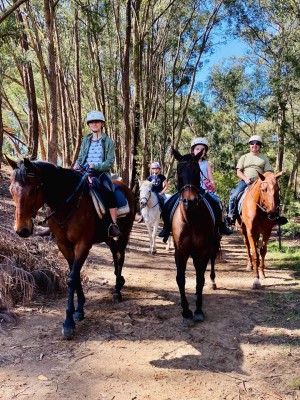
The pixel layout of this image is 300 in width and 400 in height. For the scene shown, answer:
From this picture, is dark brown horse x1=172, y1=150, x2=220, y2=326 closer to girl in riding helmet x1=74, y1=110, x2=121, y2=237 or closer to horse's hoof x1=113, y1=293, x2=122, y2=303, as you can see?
girl in riding helmet x1=74, y1=110, x2=121, y2=237

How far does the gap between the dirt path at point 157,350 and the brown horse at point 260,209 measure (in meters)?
0.93

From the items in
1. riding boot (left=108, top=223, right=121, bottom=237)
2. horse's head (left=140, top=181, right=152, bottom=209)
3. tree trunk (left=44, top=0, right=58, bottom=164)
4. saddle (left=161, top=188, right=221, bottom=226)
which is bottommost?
riding boot (left=108, top=223, right=121, bottom=237)

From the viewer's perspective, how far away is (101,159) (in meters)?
5.77

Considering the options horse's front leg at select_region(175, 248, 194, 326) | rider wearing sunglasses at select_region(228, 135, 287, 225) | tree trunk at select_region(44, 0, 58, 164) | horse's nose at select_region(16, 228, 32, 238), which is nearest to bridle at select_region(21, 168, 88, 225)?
horse's nose at select_region(16, 228, 32, 238)

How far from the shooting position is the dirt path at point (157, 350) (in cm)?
343

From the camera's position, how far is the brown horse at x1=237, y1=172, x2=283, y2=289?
6.72 metres

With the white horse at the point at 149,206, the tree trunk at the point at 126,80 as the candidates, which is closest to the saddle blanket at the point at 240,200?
the white horse at the point at 149,206

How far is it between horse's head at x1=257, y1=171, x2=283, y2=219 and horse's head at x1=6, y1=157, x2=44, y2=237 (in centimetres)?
442

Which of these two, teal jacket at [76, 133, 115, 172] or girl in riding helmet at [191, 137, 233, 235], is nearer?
teal jacket at [76, 133, 115, 172]

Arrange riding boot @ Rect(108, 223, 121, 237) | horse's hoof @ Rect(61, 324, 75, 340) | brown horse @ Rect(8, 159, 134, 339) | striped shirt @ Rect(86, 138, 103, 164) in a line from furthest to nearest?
striped shirt @ Rect(86, 138, 103, 164) < riding boot @ Rect(108, 223, 121, 237) < horse's hoof @ Rect(61, 324, 75, 340) < brown horse @ Rect(8, 159, 134, 339)

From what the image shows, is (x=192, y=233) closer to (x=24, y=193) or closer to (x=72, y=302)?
(x=72, y=302)

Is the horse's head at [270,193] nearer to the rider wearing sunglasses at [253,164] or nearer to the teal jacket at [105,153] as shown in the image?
the rider wearing sunglasses at [253,164]

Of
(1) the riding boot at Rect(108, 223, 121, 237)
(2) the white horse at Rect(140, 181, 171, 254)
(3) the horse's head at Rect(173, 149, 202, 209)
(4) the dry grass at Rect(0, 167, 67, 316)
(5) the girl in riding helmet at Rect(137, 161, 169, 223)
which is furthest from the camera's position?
(5) the girl in riding helmet at Rect(137, 161, 169, 223)

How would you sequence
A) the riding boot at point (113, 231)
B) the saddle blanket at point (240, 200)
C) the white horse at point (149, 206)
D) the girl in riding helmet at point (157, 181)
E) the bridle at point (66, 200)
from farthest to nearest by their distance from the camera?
the girl in riding helmet at point (157, 181) → the white horse at point (149, 206) → the saddle blanket at point (240, 200) → the riding boot at point (113, 231) → the bridle at point (66, 200)
